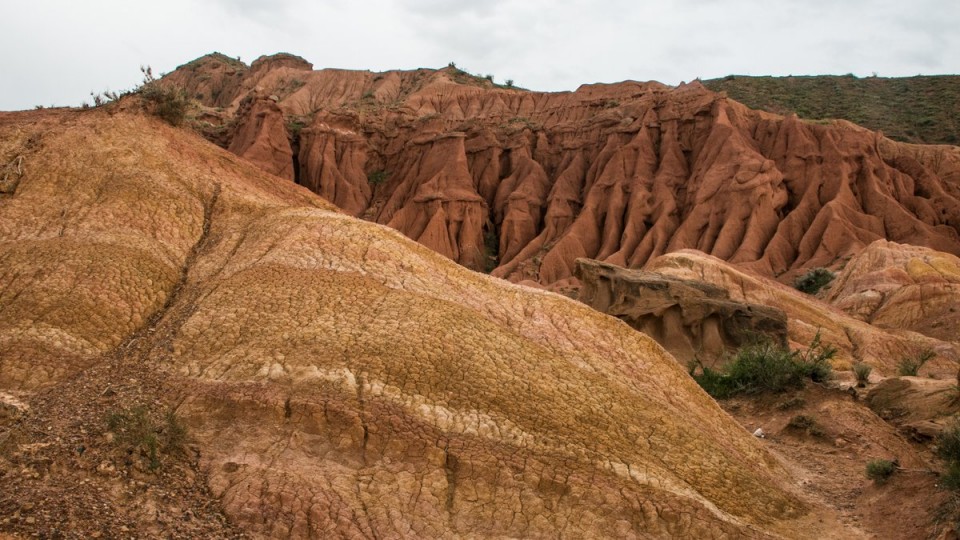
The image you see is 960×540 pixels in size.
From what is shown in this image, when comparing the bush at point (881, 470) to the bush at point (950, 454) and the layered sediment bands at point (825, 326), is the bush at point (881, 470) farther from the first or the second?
the layered sediment bands at point (825, 326)

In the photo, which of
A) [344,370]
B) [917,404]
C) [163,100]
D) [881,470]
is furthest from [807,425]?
[163,100]

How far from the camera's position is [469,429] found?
9.95m

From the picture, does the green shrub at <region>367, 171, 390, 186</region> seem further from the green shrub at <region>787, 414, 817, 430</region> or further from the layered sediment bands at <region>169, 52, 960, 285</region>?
the green shrub at <region>787, 414, 817, 430</region>

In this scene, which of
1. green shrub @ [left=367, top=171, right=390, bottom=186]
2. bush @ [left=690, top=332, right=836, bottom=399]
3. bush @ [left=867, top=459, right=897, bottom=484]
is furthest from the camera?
green shrub @ [left=367, top=171, right=390, bottom=186]

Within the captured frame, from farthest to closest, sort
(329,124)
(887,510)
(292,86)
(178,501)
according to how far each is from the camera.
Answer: (292,86), (329,124), (887,510), (178,501)

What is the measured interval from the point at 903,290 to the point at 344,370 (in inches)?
1147

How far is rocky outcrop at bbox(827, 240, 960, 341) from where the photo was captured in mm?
30516

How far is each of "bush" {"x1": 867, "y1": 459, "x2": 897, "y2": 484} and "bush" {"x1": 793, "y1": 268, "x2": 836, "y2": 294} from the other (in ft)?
95.1

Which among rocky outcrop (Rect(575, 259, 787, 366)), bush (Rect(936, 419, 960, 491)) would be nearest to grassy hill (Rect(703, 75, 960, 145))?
rocky outcrop (Rect(575, 259, 787, 366))

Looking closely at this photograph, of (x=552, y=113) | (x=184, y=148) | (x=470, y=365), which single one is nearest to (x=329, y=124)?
(x=552, y=113)

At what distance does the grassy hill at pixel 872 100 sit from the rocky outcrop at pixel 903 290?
35951 millimetres

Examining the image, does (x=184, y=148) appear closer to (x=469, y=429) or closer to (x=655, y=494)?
(x=469, y=429)

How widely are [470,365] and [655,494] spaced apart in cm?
312

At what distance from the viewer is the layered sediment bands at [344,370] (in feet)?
29.8
